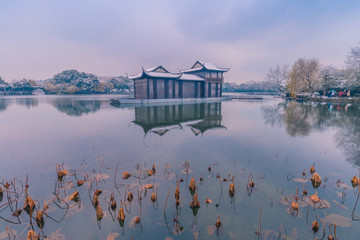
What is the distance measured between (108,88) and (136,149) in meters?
70.6

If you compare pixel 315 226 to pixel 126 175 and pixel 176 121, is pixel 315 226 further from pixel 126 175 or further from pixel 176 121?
pixel 176 121

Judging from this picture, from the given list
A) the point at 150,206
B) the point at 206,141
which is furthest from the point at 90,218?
the point at 206,141

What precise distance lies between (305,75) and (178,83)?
30.0 metres

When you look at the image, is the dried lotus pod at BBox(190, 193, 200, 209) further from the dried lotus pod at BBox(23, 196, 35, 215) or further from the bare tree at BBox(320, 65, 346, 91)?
the bare tree at BBox(320, 65, 346, 91)

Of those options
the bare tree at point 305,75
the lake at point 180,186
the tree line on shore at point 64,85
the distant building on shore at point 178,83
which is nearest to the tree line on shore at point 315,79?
the bare tree at point 305,75

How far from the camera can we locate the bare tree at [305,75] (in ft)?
124

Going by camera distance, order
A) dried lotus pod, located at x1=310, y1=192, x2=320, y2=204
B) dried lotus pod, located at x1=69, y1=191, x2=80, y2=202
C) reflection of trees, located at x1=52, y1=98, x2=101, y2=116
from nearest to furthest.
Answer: dried lotus pod, located at x1=310, y1=192, x2=320, y2=204
dried lotus pod, located at x1=69, y1=191, x2=80, y2=202
reflection of trees, located at x1=52, y1=98, x2=101, y2=116

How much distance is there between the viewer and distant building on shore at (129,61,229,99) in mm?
27844

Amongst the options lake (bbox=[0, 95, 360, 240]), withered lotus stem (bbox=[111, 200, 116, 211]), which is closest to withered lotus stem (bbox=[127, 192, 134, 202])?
lake (bbox=[0, 95, 360, 240])

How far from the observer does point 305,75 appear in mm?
38875

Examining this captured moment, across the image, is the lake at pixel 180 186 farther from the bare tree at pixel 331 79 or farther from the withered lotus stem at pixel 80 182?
the bare tree at pixel 331 79

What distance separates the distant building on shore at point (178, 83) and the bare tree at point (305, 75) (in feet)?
58.2

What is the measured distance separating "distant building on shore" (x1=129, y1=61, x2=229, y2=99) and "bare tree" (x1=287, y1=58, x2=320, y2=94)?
17731mm

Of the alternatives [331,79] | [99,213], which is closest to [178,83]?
[99,213]
